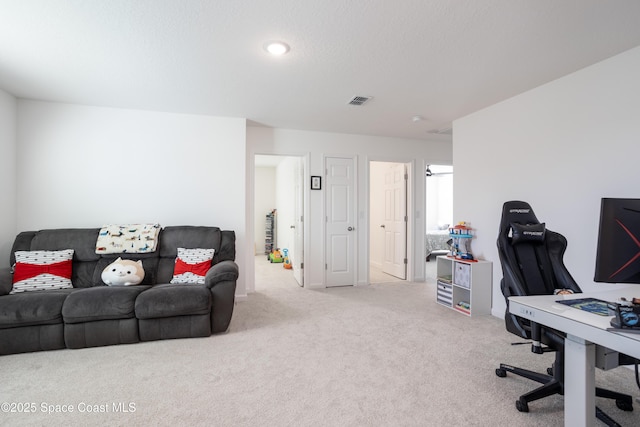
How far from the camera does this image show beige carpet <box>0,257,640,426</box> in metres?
1.75

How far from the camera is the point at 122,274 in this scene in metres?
2.94

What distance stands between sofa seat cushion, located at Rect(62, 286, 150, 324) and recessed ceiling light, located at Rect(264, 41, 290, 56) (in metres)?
2.38

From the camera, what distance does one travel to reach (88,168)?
3576mm

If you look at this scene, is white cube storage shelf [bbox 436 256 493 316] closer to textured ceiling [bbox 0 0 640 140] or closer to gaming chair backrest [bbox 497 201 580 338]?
gaming chair backrest [bbox 497 201 580 338]

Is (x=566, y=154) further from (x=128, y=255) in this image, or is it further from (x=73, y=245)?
(x=73, y=245)

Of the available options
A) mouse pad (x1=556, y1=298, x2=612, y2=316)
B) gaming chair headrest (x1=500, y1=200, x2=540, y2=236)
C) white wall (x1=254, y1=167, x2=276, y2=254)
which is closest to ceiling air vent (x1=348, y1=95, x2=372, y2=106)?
gaming chair headrest (x1=500, y1=200, x2=540, y2=236)

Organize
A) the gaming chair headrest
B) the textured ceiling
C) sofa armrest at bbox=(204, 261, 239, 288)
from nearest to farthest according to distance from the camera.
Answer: the textured ceiling
the gaming chair headrest
sofa armrest at bbox=(204, 261, 239, 288)

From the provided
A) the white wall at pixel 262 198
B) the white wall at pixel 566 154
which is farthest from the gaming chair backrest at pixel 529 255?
the white wall at pixel 262 198

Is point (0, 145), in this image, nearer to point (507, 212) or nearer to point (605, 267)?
point (507, 212)

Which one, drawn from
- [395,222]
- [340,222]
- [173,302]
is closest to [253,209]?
[340,222]

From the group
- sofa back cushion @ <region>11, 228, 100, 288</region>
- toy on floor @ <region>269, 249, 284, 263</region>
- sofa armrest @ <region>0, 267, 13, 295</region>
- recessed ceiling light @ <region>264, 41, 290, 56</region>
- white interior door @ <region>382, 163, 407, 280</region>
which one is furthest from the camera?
toy on floor @ <region>269, 249, 284, 263</region>

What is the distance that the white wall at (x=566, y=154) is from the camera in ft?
7.80

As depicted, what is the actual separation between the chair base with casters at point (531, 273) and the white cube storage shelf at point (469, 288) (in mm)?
1346

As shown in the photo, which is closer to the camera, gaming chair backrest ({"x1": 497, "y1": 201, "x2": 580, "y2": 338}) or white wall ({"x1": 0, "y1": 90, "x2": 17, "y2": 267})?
gaming chair backrest ({"x1": 497, "y1": 201, "x2": 580, "y2": 338})
